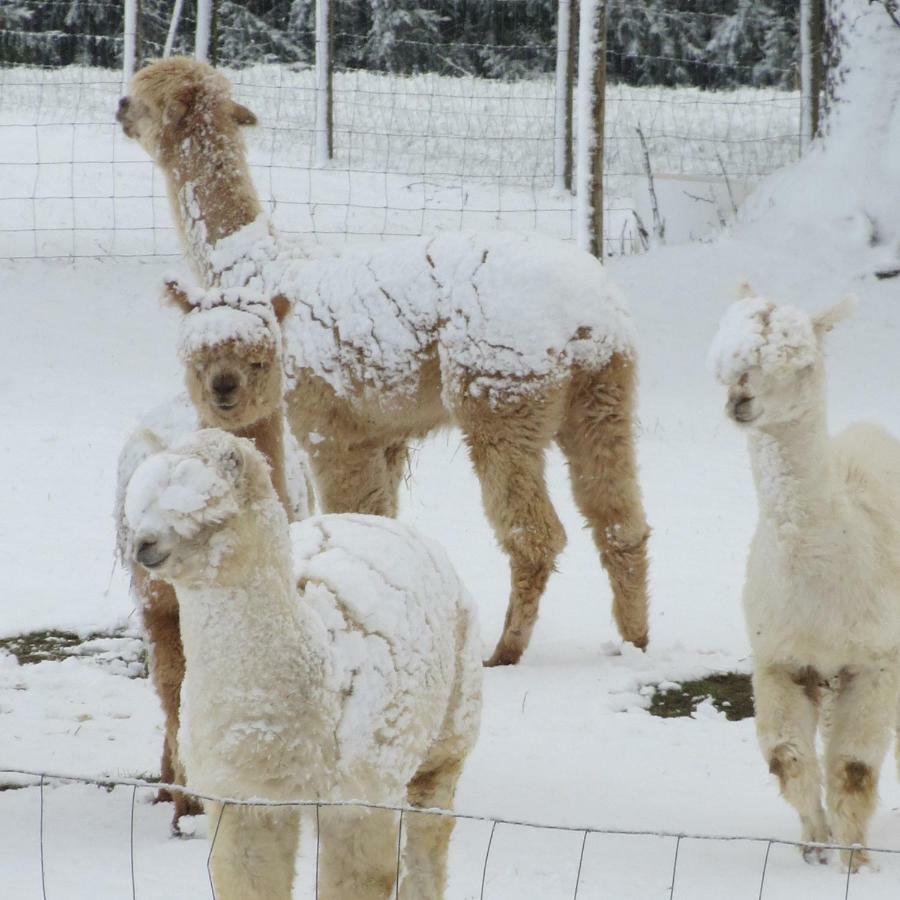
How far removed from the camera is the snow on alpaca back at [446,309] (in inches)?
226

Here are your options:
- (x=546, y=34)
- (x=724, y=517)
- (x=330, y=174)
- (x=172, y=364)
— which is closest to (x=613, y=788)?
(x=724, y=517)

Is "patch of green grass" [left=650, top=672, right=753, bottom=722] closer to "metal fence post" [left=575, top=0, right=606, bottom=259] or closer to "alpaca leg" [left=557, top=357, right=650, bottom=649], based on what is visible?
"alpaca leg" [left=557, top=357, right=650, bottom=649]

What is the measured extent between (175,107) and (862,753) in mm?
4059

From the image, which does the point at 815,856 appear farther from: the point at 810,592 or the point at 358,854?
the point at 358,854

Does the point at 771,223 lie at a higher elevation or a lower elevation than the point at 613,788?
higher

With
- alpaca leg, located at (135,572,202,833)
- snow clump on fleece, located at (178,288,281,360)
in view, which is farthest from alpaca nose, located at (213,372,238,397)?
alpaca leg, located at (135,572,202,833)

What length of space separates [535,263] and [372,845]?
333cm

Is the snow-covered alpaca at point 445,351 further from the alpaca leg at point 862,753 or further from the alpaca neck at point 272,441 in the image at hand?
the alpaca leg at point 862,753

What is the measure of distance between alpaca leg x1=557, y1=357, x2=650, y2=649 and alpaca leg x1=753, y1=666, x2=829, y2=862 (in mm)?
1863

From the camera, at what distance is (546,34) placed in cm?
2744

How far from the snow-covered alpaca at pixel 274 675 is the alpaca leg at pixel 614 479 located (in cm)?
277

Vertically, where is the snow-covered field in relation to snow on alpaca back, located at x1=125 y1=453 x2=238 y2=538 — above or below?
above

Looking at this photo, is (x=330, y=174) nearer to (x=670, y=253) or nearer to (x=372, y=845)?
(x=670, y=253)

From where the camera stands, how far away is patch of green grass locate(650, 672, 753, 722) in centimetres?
545
